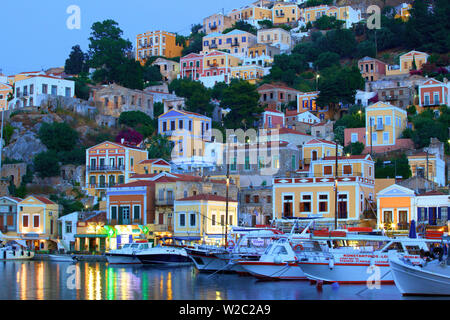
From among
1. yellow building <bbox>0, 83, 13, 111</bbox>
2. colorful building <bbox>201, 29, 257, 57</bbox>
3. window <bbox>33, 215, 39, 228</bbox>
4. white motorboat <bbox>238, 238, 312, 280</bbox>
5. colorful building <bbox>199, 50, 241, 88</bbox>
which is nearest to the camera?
white motorboat <bbox>238, 238, 312, 280</bbox>

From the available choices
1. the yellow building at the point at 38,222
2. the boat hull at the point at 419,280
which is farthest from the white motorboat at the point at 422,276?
the yellow building at the point at 38,222

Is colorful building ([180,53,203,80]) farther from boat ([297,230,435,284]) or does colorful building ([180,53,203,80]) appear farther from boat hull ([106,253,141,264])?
boat ([297,230,435,284])

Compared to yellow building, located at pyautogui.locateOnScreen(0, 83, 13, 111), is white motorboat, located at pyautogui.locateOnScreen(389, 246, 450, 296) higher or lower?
lower

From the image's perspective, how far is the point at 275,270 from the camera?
38125 mm

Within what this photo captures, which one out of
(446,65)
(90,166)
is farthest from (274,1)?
(90,166)

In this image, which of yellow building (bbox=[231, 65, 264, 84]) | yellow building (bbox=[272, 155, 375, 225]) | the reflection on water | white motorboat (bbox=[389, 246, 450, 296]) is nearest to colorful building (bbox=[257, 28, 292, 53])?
yellow building (bbox=[231, 65, 264, 84])

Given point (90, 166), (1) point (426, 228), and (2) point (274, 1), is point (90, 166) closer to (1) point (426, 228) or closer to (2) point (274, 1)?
(1) point (426, 228)

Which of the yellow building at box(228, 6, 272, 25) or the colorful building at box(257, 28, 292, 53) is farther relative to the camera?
the yellow building at box(228, 6, 272, 25)

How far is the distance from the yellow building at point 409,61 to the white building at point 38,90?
139 feet

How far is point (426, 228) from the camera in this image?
49.0m

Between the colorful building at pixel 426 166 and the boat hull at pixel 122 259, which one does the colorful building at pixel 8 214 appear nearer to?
the boat hull at pixel 122 259

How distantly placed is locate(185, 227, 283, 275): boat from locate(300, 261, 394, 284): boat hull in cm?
684

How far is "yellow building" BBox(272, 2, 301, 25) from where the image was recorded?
5418 inches

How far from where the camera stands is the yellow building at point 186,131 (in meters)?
80.5
